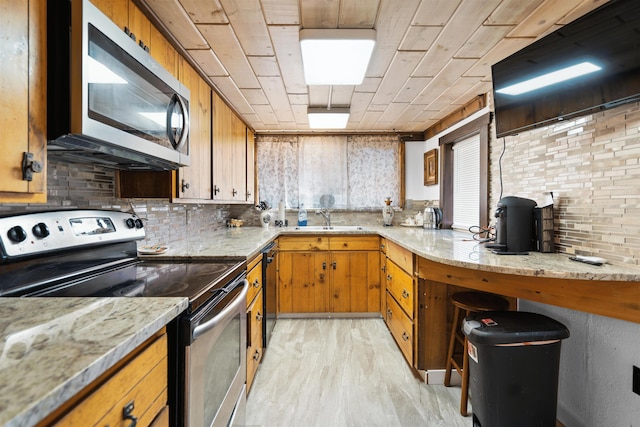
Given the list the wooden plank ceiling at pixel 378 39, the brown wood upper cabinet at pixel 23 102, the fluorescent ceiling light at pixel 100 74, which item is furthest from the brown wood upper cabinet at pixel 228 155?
the brown wood upper cabinet at pixel 23 102

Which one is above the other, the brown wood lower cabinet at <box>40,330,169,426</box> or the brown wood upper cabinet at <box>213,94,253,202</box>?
the brown wood upper cabinet at <box>213,94,253,202</box>

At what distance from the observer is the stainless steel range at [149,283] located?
96 centimetres

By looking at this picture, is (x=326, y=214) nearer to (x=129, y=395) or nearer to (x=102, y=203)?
(x=102, y=203)

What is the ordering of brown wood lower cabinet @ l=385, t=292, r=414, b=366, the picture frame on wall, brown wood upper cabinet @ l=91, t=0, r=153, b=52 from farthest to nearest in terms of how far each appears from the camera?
1. the picture frame on wall
2. brown wood lower cabinet @ l=385, t=292, r=414, b=366
3. brown wood upper cabinet @ l=91, t=0, r=153, b=52

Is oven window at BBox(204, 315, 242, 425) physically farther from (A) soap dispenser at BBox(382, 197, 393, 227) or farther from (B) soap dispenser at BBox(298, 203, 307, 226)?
(A) soap dispenser at BBox(382, 197, 393, 227)

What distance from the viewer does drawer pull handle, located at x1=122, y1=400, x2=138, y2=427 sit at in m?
0.68

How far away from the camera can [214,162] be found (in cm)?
239

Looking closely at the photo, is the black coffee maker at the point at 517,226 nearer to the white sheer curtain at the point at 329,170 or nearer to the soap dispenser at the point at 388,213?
the soap dispenser at the point at 388,213

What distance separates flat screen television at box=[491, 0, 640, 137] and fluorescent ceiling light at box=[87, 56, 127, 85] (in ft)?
6.61

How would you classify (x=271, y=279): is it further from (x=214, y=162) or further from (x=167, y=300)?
(x=167, y=300)

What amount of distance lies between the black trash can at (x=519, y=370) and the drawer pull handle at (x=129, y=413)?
1.39m

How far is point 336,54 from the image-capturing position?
180 centimetres

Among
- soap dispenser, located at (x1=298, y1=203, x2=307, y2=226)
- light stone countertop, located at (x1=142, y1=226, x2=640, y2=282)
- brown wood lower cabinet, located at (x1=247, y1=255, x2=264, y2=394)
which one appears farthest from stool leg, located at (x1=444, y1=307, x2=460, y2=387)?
soap dispenser, located at (x1=298, y1=203, x2=307, y2=226)

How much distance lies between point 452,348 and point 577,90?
164cm
